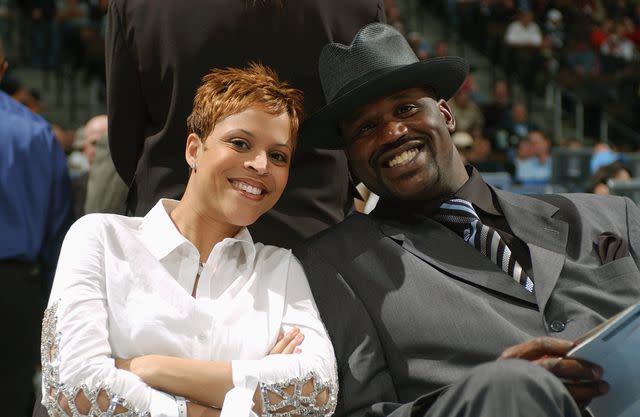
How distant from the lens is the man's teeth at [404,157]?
2.58m

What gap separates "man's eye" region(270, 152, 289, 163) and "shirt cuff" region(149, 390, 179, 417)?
667mm

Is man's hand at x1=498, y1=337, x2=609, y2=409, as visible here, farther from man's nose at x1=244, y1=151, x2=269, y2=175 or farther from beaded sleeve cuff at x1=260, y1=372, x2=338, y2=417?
man's nose at x1=244, y1=151, x2=269, y2=175

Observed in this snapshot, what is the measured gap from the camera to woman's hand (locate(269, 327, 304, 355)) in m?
2.21

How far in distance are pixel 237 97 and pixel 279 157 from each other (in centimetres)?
19

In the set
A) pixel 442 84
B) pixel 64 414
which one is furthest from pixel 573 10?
pixel 64 414

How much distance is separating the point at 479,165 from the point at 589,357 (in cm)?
812

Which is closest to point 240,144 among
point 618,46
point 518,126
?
point 518,126

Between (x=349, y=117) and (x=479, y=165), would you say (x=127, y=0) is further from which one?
(x=479, y=165)

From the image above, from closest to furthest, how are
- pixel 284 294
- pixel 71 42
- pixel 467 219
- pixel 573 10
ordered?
pixel 284 294 < pixel 467 219 < pixel 71 42 < pixel 573 10

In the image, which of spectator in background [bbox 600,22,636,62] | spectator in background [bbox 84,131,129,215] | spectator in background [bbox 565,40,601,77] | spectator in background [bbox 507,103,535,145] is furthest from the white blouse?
spectator in background [bbox 600,22,636,62]

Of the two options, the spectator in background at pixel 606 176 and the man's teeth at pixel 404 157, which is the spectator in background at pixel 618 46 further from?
the man's teeth at pixel 404 157

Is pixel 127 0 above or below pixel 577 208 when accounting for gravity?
above

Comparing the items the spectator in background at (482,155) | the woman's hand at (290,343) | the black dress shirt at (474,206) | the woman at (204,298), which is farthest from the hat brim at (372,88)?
the spectator in background at (482,155)

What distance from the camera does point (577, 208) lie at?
266 cm
